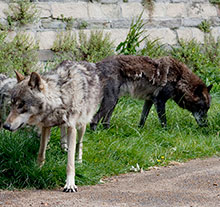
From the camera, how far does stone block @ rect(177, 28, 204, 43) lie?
10453mm

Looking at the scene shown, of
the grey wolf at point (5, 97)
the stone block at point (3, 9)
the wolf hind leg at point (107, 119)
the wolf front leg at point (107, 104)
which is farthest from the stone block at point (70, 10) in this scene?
the grey wolf at point (5, 97)

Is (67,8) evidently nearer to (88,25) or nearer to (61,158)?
(88,25)

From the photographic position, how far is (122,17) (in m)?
9.71

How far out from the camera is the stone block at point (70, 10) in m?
8.99

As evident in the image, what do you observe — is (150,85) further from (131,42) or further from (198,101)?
(131,42)

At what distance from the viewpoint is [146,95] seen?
7.51 metres

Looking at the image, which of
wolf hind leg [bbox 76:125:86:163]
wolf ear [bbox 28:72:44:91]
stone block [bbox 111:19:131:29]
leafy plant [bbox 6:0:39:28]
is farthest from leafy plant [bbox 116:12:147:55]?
wolf ear [bbox 28:72:44:91]

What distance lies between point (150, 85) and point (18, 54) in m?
2.66

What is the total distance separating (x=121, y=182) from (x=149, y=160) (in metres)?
0.92

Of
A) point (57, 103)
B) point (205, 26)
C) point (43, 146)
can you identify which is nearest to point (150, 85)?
point (43, 146)

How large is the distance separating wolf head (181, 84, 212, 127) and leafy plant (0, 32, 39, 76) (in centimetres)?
303

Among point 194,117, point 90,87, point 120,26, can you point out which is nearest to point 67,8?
point 120,26

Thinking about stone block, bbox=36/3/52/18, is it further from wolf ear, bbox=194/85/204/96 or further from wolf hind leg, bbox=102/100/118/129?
wolf ear, bbox=194/85/204/96

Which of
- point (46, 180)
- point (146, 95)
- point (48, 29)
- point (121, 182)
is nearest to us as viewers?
point (46, 180)
